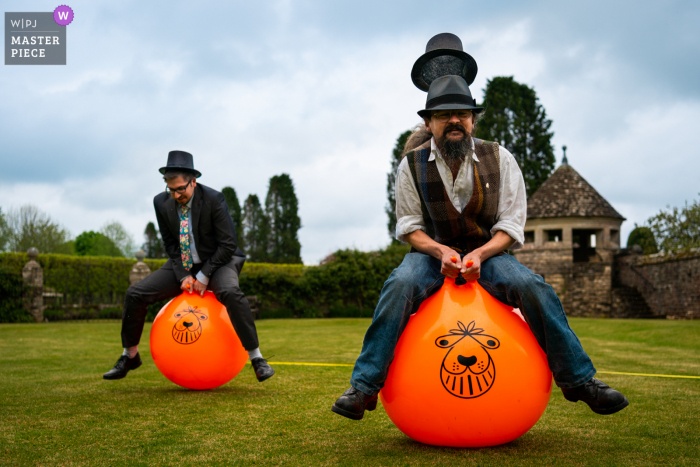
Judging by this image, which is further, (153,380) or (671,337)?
(671,337)

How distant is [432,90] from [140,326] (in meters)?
4.33

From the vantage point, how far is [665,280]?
30984 mm

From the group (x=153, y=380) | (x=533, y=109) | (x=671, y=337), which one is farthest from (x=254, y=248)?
(x=153, y=380)

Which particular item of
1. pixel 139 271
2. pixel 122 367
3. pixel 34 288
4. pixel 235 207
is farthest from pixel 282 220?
pixel 122 367

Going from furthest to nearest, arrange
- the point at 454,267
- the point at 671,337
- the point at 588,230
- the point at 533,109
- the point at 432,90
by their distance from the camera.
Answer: the point at 533,109 → the point at 588,230 → the point at 671,337 → the point at 432,90 → the point at 454,267

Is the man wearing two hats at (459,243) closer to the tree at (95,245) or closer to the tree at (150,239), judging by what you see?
the tree at (95,245)

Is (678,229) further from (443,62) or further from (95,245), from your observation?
(95,245)

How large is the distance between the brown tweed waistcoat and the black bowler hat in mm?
2910

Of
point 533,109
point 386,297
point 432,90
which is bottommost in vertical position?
point 386,297

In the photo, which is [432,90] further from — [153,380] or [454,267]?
[153,380]

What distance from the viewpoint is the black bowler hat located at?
241 inches

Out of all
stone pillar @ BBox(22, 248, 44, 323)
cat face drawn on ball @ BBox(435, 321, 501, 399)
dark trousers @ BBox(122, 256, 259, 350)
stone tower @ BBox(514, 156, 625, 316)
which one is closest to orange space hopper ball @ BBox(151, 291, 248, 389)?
dark trousers @ BBox(122, 256, 259, 350)

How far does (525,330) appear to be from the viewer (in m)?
3.76

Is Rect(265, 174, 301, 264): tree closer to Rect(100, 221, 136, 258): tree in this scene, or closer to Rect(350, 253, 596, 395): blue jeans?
Rect(100, 221, 136, 258): tree
